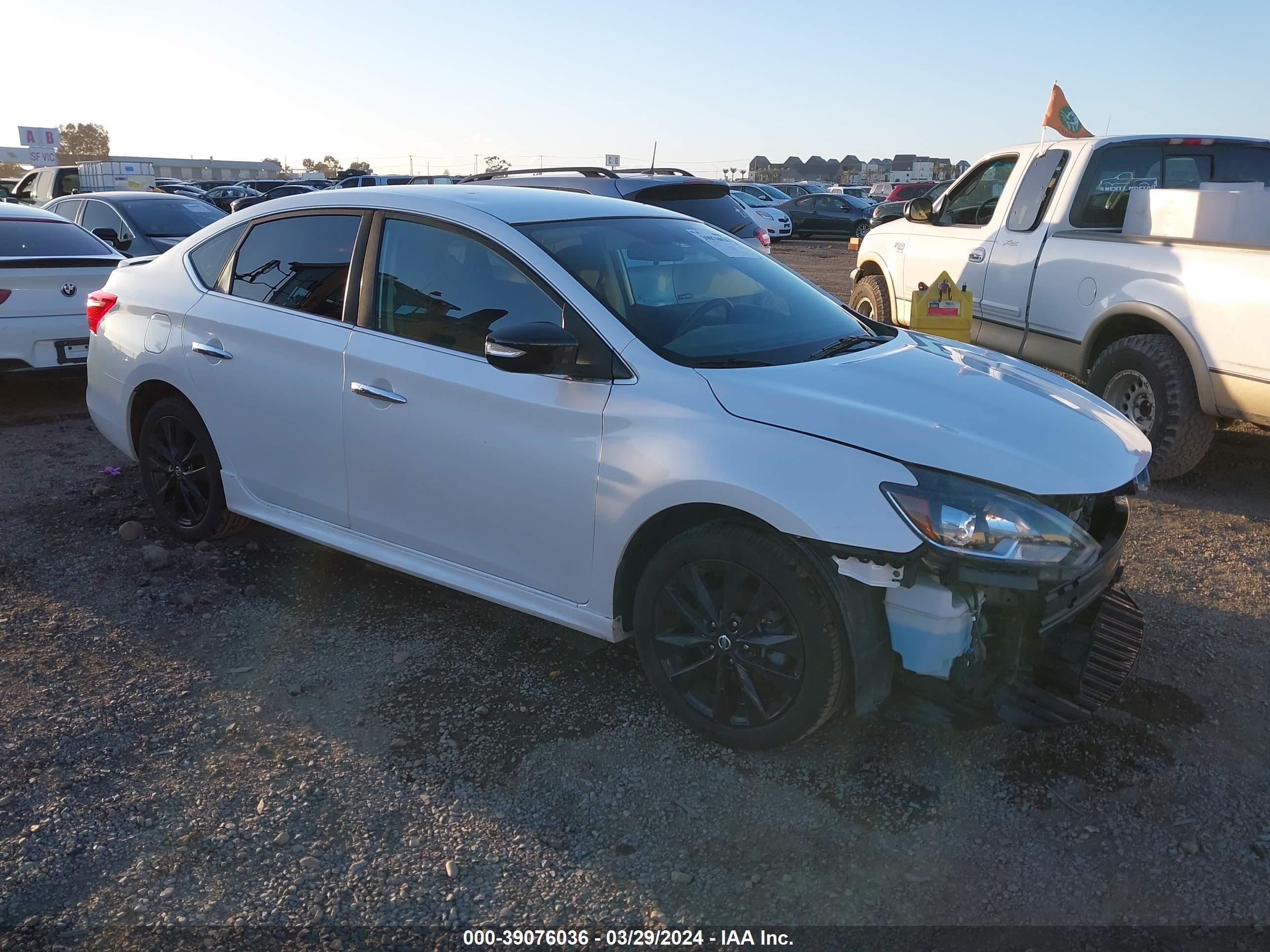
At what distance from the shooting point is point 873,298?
29.1ft

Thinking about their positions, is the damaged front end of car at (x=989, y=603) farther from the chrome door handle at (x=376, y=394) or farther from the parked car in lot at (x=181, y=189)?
the parked car in lot at (x=181, y=189)

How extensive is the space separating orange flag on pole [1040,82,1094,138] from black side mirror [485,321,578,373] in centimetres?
669

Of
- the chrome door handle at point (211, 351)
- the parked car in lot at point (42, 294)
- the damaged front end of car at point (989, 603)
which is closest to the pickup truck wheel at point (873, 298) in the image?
the chrome door handle at point (211, 351)

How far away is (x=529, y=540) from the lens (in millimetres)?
3551

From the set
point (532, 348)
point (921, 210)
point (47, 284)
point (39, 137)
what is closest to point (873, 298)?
point (921, 210)

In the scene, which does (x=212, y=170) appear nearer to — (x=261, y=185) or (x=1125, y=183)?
(x=261, y=185)

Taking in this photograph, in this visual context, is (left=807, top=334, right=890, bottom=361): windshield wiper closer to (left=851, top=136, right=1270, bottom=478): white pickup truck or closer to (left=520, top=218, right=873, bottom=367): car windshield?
(left=520, top=218, right=873, bottom=367): car windshield

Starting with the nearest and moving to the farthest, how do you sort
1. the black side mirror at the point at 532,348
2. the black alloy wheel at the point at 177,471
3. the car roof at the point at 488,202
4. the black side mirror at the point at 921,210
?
the black side mirror at the point at 532,348 < the car roof at the point at 488,202 < the black alloy wheel at the point at 177,471 < the black side mirror at the point at 921,210

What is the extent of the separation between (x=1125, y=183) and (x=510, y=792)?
19.4 feet

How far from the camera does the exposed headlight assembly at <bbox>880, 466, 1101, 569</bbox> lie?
112 inches

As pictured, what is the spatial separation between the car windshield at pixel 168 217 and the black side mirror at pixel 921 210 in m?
7.13

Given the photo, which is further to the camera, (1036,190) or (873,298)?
(873,298)

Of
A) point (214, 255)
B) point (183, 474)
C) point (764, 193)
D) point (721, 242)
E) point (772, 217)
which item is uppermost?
point (764, 193)

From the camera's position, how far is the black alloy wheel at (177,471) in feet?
15.6
